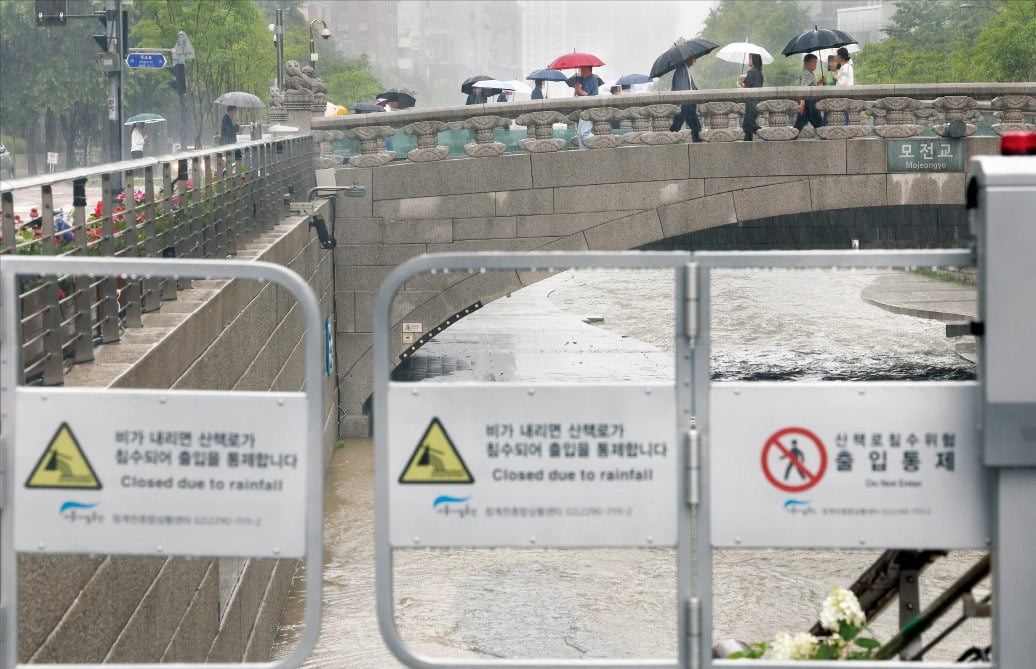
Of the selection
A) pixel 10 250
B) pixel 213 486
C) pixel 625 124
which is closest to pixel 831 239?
pixel 625 124

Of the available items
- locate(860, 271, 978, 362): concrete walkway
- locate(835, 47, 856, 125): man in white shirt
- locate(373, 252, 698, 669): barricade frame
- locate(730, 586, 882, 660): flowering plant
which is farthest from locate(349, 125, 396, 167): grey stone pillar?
locate(373, 252, 698, 669): barricade frame

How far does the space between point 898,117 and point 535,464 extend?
19110 mm

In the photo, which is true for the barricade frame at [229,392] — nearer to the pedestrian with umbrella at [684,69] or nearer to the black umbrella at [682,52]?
the pedestrian with umbrella at [684,69]

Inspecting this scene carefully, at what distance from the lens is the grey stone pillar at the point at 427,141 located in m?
22.4

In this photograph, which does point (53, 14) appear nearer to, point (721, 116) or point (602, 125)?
point (602, 125)

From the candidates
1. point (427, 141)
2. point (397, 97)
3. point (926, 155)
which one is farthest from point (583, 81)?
point (397, 97)

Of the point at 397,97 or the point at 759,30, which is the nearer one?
the point at 397,97

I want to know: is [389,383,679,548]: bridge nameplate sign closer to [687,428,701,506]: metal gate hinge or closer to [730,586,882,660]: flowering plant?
[687,428,701,506]: metal gate hinge

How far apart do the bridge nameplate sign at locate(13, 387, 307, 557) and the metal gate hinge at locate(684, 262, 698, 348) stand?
42.5 inches

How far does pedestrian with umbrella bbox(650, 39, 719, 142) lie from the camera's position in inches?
872

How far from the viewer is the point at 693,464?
4.15 meters

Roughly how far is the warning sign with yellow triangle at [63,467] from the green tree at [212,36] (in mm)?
52690

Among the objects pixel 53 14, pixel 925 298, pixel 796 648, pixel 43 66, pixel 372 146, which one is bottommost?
pixel 925 298

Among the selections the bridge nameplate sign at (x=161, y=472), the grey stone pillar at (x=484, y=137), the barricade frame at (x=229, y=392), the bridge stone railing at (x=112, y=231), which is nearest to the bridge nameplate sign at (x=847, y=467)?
the barricade frame at (x=229, y=392)
